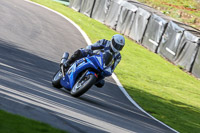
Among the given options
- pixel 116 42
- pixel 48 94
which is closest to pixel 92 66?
pixel 116 42

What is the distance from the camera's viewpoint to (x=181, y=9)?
152ft

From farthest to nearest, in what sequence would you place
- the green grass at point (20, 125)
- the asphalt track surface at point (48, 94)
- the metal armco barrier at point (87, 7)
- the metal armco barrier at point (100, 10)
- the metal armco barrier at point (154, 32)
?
the metal armco barrier at point (87, 7) < the metal armco barrier at point (100, 10) < the metal armco barrier at point (154, 32) < the asphalt track surface at point (48, 94) < the green grass at point (20, 125)

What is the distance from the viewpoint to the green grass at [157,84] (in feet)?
46.0

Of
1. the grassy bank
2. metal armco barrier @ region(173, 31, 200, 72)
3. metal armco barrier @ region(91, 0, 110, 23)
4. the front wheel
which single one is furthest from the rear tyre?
the grassy bank

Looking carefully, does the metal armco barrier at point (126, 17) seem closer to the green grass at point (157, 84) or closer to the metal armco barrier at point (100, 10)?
the green grass at point (157, 84)

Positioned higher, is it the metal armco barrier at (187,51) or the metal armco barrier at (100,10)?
the metal armco barrier at (187,51)

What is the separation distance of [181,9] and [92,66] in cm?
3723

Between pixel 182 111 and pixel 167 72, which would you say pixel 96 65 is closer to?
pixel 182 111

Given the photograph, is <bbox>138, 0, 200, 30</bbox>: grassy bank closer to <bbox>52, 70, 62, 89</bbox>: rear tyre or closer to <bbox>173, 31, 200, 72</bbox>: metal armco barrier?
<bbox>173, 31, 200, 72</bbox>: metal armco barrier

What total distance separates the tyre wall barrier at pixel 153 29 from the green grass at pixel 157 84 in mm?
552

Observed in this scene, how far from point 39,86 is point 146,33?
1736 centimetres

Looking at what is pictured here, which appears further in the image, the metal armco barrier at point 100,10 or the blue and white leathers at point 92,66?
the metal armco barrier at point 100,10

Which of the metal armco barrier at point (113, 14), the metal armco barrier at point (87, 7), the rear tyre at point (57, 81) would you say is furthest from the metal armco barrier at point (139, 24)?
the rear tyre at point (57, 81)

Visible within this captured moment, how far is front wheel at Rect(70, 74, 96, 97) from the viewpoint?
400 inches
